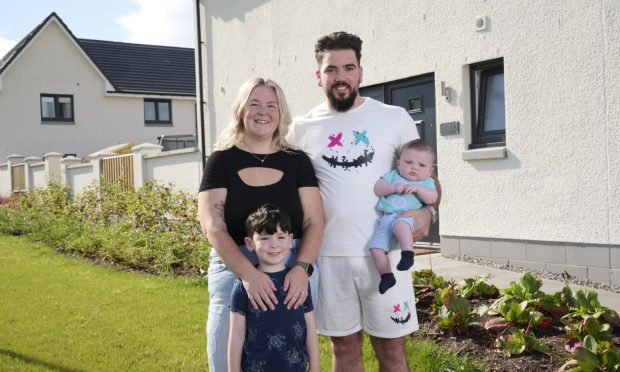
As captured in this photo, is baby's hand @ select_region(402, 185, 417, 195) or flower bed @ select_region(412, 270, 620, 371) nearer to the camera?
baby's hand @ select_region(402, 185, 417, 195)

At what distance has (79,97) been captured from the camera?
2894 centimetres

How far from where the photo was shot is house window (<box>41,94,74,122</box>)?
28266 millimetres

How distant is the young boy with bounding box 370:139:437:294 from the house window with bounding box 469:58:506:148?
4.99 m

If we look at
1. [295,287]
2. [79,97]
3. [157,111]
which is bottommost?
[295,287]

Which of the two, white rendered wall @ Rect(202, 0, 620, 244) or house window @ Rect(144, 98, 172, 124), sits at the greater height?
house window @ Rect(144, 98, 172, 124)

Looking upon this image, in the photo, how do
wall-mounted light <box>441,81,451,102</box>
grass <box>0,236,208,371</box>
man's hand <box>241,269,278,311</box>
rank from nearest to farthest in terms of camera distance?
man's hand <box>241,269,278,311</box> < grass <box>0,236,208,371</box> < wall-mounted light <box>441,81,451,102</box>

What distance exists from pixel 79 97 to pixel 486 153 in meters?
24.8

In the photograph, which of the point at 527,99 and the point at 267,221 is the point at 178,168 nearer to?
the point at 527,99

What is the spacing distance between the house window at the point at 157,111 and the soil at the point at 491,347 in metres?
27.2

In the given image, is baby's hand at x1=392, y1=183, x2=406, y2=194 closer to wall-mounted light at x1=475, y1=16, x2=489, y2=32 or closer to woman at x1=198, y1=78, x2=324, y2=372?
woman at x1=198, y1=78, x2=324, y2=372

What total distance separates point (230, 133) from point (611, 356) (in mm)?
2442

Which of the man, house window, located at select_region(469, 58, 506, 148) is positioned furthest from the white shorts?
house window, located at select_region(469, 58, 506, 148)

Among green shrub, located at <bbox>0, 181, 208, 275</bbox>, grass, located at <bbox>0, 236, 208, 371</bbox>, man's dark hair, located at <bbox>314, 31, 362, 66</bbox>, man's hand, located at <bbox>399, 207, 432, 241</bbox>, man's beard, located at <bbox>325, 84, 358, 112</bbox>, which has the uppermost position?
man's dark hair, located at <bbox>314, 31, 362, 66</bbox>

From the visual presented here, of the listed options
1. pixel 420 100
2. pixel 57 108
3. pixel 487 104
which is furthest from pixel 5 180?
pixel 487 104
